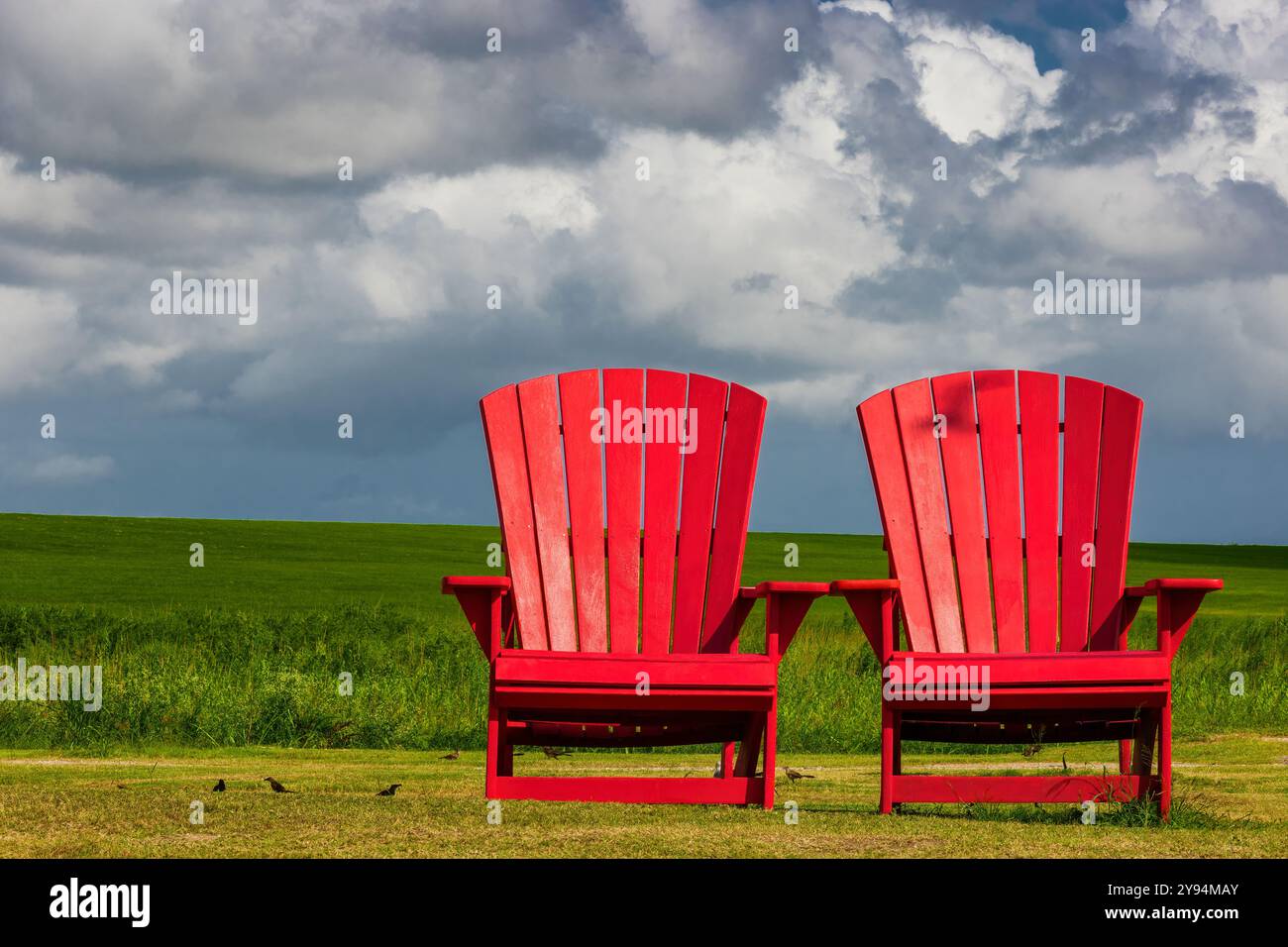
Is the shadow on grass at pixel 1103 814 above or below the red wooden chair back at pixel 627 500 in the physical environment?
below

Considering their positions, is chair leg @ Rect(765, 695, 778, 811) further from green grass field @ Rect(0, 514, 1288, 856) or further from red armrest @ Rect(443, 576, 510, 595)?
red armrest @ Rect(443, 576, 510, 595)

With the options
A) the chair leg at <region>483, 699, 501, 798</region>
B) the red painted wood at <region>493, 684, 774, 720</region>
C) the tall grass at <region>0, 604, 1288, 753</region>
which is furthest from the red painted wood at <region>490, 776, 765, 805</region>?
the tall grass at <region>0, 604, 1288, 753</region>

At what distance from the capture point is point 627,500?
4637 mm

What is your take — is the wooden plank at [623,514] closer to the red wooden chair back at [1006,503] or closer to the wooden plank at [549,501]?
the wooden plank at [549,501]

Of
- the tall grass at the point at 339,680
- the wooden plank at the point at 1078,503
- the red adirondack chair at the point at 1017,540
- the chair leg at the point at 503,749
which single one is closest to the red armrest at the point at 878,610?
the red adirondack chair at the point at 1017,540

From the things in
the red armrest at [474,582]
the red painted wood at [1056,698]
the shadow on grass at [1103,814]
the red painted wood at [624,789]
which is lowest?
the shadow on grass at [1103,814]

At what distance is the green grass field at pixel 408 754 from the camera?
11.4ft

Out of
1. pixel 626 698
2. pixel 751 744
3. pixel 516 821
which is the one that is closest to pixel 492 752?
pixel 516 821

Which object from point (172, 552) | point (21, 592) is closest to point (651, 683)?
point (21, 592)

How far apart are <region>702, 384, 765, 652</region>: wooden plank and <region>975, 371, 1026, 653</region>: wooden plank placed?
817mm

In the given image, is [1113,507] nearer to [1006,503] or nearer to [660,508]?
[1006,503]

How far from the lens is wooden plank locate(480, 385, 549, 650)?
14.7 feet

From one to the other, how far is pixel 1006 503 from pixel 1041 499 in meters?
0.14

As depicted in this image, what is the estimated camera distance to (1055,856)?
129 inches
